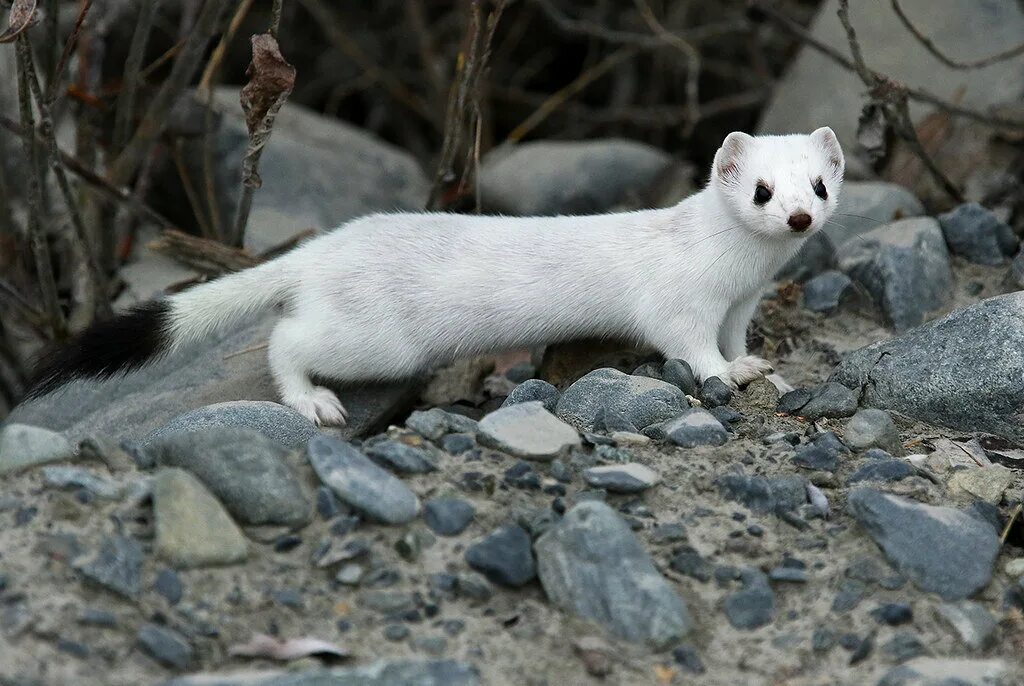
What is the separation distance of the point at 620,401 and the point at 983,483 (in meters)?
0.76

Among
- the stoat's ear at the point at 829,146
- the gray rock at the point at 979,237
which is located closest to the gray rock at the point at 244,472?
the stoat's ear at the point at 829,146

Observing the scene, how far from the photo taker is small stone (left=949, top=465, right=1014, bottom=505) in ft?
7.94

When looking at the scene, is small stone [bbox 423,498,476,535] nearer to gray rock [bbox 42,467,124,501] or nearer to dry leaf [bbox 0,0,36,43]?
gray rock [bbox 42,467,124,501]

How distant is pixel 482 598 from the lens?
2.04 m

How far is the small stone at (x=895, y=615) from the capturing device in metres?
2.01

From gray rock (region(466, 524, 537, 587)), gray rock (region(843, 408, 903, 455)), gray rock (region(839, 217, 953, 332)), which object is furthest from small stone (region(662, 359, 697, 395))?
gray rock (region(466, 524, 537, 587))

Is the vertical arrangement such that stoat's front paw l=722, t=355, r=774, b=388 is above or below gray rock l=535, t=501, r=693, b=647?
above

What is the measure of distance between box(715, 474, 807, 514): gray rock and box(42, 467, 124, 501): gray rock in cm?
112

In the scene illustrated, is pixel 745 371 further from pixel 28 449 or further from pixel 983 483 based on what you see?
pixel 28 449

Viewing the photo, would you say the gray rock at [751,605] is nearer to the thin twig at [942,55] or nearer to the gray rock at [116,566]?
the gray rock at [116,566]

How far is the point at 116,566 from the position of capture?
6.36ft

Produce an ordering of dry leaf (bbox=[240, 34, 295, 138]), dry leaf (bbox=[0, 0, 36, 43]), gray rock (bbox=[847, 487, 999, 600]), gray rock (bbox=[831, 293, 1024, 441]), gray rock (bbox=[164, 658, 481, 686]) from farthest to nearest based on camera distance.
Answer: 1. dry leaf (bbox=[240, 34, 295, 138])
2. gray rock (bbox=[831, 293, 1024, 441])
3. dry leaf (bbox=[0, 0, 36, 43])
4. gray rock (bbox=[847, 487, 999, 600])
5. gray rock (bbox=[164, 658, 481, 686])

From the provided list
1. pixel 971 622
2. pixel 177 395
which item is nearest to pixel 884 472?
pixel 971 622

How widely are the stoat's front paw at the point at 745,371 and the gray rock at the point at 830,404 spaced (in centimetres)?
16
